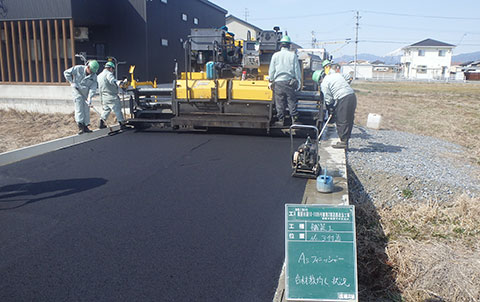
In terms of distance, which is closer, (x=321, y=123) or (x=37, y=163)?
(x=37, y=163)

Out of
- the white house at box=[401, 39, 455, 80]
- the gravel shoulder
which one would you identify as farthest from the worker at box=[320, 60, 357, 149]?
the white house at box=[401, 39, 455, 80]

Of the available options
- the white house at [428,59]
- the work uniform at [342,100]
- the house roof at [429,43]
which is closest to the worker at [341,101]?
the work uniform at [342,100]

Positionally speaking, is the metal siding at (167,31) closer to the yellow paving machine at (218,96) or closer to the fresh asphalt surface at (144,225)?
the yellow paving machine at (218,96)

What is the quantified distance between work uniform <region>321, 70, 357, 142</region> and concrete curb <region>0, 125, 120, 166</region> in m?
4.59

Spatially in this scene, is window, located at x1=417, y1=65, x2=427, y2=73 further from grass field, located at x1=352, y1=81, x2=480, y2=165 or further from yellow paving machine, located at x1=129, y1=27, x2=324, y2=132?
yellow paving machine, located at x1=129, y1=27, x2=324, y2=132

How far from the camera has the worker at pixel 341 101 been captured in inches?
264

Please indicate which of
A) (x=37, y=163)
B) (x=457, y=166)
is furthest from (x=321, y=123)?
(x=37, y=163)

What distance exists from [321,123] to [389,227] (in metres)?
3.64

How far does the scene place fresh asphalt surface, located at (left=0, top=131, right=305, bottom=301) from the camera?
115 inches

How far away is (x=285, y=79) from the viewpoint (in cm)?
757

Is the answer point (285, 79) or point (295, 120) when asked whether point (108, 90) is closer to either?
point (285, 79)

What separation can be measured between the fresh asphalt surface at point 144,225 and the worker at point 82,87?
1496mm

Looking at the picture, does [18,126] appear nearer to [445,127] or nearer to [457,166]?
[457,166]

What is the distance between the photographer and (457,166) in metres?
7.88
